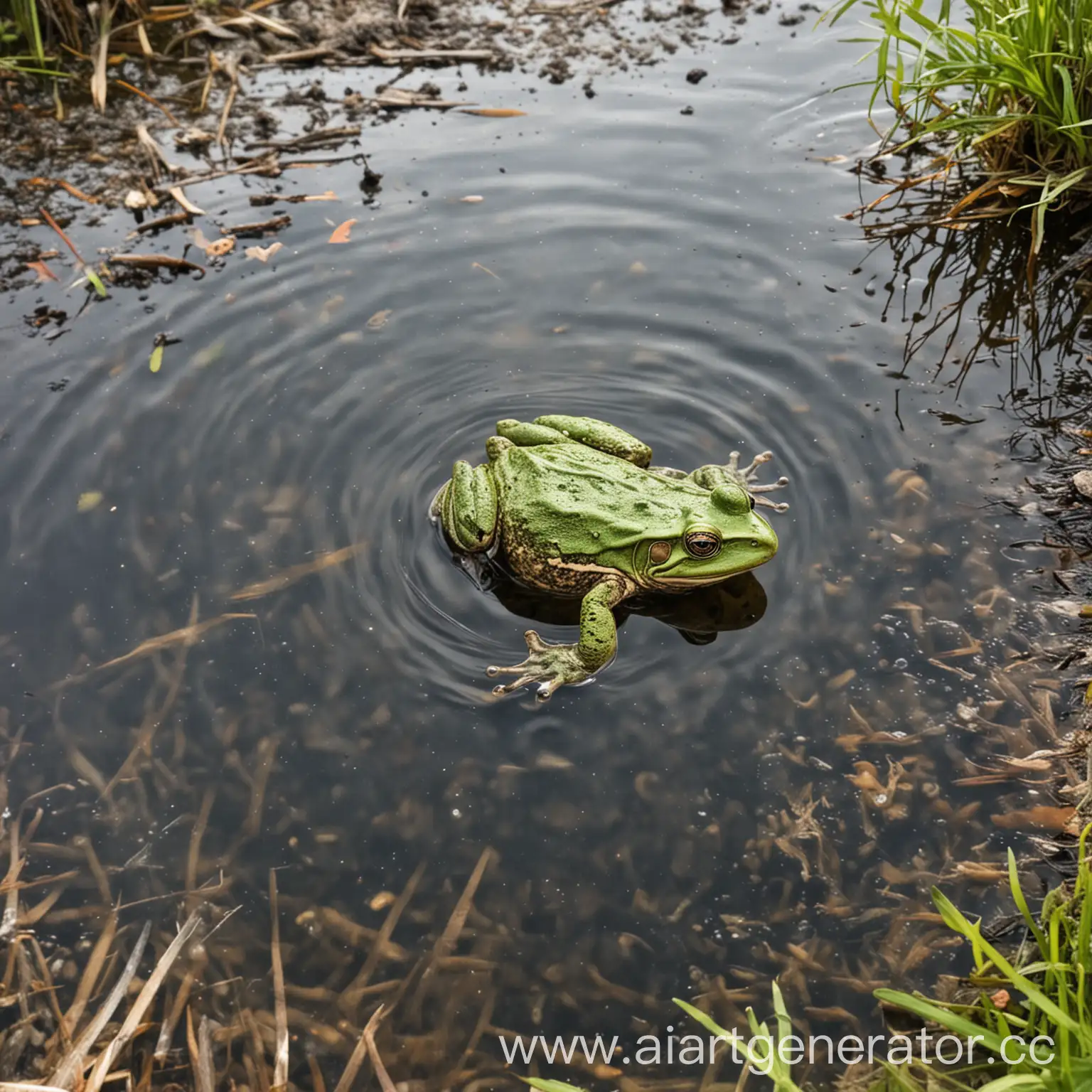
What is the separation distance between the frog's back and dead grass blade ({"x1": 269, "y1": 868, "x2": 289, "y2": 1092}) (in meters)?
2.00

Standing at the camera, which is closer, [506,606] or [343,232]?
[506,606]

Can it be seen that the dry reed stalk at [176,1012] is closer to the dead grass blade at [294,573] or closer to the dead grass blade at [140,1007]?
the dead grass blade at [140,1007]

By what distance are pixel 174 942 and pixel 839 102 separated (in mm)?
7781

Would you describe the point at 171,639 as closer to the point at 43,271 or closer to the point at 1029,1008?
the point at 43,271

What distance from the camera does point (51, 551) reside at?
16.5 ft

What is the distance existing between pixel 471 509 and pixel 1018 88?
4302 millimetres

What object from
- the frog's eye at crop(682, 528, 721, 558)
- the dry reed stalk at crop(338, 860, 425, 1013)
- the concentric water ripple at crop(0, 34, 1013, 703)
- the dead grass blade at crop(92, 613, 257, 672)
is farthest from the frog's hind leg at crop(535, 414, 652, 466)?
the dry reed stalk at crop(338, 860, 425, 1013)

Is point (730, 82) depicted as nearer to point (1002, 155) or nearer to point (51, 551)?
point (1002, 155)

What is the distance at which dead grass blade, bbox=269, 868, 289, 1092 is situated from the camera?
3359 mm

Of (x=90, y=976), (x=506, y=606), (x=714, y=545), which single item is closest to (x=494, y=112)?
(x=506, y=606)

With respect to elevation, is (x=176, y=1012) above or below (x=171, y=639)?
below

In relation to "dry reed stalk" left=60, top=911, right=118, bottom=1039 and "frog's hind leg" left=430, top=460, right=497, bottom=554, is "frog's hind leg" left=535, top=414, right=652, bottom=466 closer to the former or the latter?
"frog's hind leg" left=430, top=460, right=497, bottom=554

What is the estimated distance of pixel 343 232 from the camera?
22.4ft

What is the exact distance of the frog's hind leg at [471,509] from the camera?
186 inches
